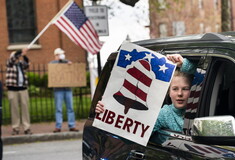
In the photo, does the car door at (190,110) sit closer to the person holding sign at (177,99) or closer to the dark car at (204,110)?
the dark car at (204,110)

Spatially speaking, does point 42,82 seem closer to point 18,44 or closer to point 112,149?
point 18,44

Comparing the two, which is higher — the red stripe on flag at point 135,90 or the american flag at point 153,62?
the american flag at point 153,62

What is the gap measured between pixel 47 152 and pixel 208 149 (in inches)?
355

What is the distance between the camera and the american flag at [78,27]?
47.3 feet

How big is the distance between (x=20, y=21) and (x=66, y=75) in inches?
549

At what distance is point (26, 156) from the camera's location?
1182 centimetres

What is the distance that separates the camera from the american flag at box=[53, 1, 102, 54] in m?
14.4

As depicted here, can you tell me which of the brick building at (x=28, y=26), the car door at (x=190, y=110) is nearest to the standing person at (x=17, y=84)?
the car door at (x=190, y=110)

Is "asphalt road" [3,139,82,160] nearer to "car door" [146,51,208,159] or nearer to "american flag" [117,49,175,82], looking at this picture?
"american flag" [117,49,175,82]

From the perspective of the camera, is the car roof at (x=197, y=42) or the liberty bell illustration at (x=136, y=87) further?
the liberty bell illustration at (x=136, y=87)

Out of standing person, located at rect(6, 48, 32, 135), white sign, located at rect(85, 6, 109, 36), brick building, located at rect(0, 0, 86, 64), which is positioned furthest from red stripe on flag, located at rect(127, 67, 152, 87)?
brick building, located at rect(0, 0, 86, 64)

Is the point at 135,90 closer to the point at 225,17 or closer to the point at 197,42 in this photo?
the point at 197,42

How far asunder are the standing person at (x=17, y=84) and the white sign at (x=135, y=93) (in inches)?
398

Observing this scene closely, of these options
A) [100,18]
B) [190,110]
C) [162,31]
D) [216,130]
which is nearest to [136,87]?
[190,110]
